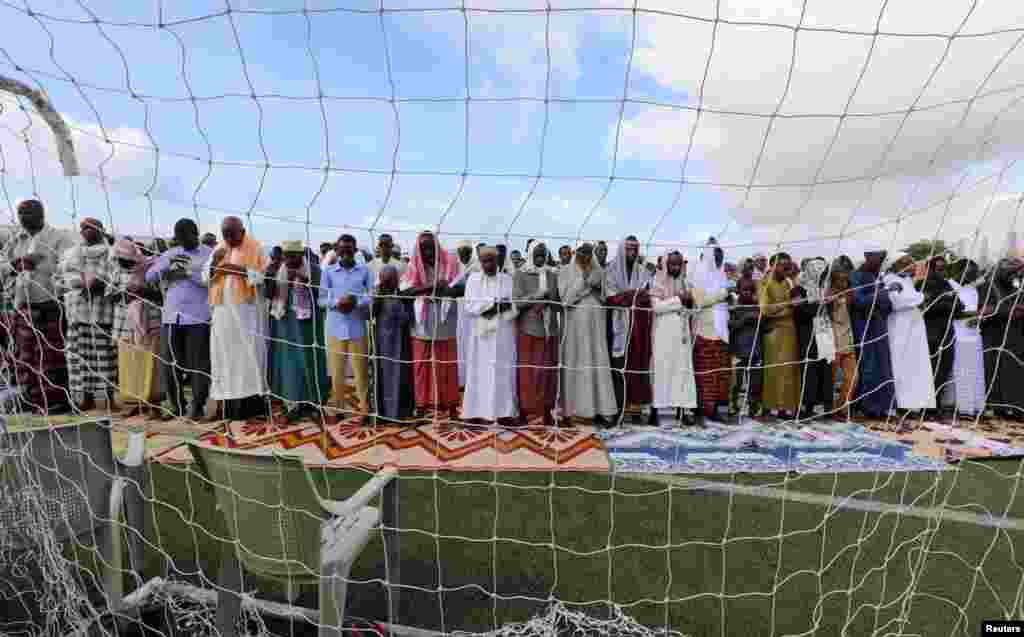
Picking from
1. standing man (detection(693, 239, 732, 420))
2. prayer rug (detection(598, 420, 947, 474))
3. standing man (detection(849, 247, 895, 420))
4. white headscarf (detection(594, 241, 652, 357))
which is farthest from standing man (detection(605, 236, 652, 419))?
standing man (detection(849, 247, 895, 420))

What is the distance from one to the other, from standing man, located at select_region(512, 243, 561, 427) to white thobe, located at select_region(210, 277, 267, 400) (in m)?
1.94

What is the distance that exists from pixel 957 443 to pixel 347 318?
4676mm

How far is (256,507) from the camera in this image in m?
1.38

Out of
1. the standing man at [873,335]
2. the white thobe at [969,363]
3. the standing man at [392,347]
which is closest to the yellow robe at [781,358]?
the standing man at [873,335]

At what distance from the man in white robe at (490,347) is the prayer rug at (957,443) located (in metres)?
2.90

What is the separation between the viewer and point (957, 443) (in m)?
3.88

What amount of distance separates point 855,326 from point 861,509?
237 centimetres

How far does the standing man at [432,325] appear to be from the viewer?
4.16 metres

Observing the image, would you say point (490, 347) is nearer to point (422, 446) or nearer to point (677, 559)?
point (422, 446)

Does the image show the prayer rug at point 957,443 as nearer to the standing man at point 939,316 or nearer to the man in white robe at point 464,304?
the standing man at point 939,316

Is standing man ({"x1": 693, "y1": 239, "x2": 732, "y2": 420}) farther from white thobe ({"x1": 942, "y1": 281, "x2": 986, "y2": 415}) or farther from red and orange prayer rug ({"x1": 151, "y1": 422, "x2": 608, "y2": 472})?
white thobe ({"x1": 942, "y1": 281, "x2": 986, "y2": 415})

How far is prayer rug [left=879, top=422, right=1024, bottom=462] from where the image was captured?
138 inches

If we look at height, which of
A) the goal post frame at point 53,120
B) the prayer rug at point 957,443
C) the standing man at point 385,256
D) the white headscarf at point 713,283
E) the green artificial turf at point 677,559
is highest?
the goal post frame at point 53,120

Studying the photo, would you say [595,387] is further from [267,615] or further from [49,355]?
[49,355]
